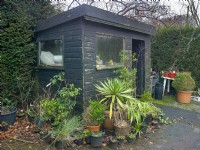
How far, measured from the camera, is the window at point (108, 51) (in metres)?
4.93

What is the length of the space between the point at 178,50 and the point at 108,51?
4341 mm

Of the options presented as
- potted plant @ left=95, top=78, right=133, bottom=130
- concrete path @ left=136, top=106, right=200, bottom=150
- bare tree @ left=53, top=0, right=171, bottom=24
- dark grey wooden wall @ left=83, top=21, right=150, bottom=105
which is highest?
bare tree @ left=53, top=0, right=171, bottom=24

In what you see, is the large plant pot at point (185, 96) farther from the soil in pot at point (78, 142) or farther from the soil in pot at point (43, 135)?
the soil in pot at point (43, 135)

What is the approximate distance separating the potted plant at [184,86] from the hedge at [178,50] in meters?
1.18

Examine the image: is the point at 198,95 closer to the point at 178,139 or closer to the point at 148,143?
the point at 178,139

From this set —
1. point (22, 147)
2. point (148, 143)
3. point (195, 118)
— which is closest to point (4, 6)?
point (22, 147)

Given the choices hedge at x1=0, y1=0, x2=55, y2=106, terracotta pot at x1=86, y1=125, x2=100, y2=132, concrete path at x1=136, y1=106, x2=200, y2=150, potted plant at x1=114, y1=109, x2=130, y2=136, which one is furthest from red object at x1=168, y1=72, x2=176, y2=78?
hedge at x1=0, y1=0, x2=55, y2=106

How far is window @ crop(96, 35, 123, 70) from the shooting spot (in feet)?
16.2

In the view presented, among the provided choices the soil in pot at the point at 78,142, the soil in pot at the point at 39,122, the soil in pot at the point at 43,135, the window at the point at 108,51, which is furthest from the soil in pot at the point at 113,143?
the window at the point at 108,51

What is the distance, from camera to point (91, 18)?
14.2 feet

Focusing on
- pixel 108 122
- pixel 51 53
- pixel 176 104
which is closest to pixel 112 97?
pixel 108 122

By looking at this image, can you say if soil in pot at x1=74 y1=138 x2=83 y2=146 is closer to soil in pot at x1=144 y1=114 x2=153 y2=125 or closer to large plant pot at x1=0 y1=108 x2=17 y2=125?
soil in pot at x1=144 y1=114 x2=153 y2=125

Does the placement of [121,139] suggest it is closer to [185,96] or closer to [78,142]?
[78,142]

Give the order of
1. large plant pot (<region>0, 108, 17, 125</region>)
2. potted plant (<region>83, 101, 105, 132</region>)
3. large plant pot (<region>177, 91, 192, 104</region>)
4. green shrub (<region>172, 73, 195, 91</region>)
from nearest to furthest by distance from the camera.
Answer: potted plant (<region>83, 101, 105, 132</region>)
large plant pot (<region>0, 108, 17, 125</region>)
green shrub (<region>172, 73, 195, 91</region>)
large plant pot (<region>177, 91, 192, 104</region>)
